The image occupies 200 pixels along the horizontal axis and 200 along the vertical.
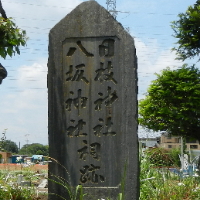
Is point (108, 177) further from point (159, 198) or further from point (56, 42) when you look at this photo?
point (56, 42)

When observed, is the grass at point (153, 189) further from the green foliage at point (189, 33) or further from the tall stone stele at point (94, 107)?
the green foliage at point (189, 33)

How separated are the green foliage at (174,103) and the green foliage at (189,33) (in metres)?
1.43

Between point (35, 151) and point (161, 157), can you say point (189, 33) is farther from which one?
point (161, 157)

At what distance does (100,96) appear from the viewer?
545cm

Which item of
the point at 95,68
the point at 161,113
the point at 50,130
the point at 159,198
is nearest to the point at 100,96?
the point at 95,68

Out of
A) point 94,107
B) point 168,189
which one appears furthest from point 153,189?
point 94,107

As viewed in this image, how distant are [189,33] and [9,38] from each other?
73.4 feet

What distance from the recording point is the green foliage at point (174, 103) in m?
26.9

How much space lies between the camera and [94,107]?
17.9ft

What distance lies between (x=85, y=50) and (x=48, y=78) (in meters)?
0.53

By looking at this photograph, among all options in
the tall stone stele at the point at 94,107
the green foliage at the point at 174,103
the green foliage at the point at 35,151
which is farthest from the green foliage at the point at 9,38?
the green foliage at the point at 174,103

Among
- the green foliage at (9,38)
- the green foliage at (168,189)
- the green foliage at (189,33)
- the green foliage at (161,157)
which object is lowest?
the green foliage at (168,189)

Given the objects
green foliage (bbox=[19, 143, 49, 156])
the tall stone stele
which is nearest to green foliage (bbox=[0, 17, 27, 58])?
the tall stone stele

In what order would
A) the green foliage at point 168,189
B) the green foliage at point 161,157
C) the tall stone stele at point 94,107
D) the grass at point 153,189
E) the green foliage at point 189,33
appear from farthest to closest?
the green foliage at point 189,33 < the green foliage at point 161,157 < the green foliage at point 168,189 < the tall stone stele at point 94,107 < the grass at point 153,189
